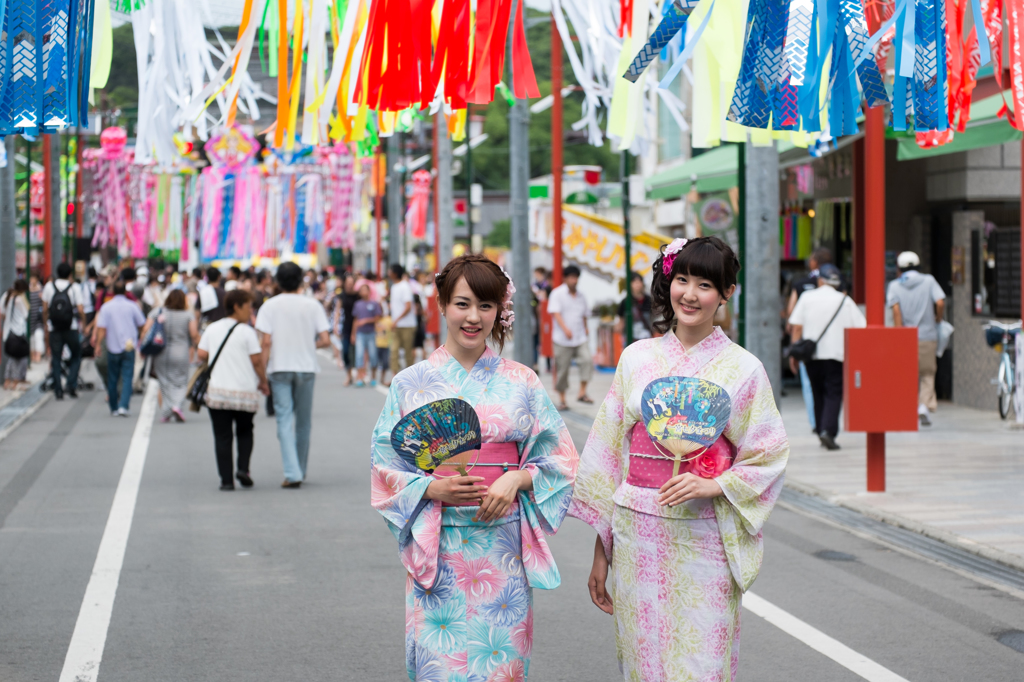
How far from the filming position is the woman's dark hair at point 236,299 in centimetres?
1055

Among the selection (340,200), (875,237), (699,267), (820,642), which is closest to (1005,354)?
(875,237)

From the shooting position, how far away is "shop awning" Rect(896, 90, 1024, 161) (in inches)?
476

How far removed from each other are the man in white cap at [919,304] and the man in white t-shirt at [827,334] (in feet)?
6.40

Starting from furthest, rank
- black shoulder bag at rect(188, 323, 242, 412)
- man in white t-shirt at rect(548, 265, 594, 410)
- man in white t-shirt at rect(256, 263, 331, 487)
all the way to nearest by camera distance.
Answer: man in white t-shirt at rect(548, 265, 594, 410) < man in white t-shirt at rect(256, 263, 331, 487) < black shoulder bag at rect(188, 323, 242, 412)

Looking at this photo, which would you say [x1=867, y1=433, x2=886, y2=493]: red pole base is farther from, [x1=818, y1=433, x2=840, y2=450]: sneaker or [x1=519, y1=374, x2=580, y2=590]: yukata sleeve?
[x1=519, y1=374, x2=580, y2=590]: yukata sleeve

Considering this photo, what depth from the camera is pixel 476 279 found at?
3824mm

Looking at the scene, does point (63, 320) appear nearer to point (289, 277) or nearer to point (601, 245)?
point (289, 277)

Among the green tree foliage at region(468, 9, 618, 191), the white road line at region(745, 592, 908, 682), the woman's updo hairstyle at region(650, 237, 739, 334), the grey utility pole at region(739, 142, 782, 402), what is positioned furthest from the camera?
the green tree foliage at region(468, 9, 618, 191)

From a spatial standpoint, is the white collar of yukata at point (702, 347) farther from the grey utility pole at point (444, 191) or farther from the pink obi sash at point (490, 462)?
the grey utility pole at point (444, 191)

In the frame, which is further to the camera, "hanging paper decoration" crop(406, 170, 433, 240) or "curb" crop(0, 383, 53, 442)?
"hanging paper decoration" crop(406, 170, 433, 240)

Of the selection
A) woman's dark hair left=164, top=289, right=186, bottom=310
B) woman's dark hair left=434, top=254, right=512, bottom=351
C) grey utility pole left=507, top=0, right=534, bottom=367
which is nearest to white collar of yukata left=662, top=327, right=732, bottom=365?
woman's dark hair left=434, top=254, right=512, bottom=351

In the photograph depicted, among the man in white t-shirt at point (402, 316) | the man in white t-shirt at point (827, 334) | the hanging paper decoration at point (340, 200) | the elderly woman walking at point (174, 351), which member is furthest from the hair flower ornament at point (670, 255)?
the hanging paper decoration at point (340, 200)

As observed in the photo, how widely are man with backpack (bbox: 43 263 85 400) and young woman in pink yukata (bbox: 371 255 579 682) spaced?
1553 centimetres

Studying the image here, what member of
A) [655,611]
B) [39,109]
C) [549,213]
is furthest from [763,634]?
[549,213]
